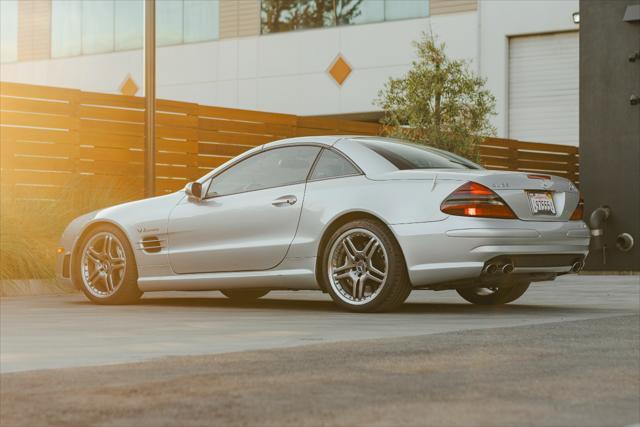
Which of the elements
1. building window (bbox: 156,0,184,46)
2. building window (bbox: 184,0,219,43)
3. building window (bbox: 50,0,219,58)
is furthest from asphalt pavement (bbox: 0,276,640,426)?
building window (bbox: 156,0,184,46)

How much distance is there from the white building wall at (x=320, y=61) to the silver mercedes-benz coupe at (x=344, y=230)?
17783 millimetres

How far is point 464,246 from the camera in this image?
9266mm

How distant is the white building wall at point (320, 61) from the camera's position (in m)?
29.6

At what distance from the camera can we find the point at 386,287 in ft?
31.2

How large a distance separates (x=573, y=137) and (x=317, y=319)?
816 inches

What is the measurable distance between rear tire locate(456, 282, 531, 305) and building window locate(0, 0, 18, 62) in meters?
30.5

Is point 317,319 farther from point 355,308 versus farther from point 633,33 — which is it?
point 633,33

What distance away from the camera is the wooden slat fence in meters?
16.6

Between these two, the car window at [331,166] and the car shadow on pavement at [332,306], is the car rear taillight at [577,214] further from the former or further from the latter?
the car window at [331,166]

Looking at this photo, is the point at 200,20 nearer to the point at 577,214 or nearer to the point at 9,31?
the point at 9,31

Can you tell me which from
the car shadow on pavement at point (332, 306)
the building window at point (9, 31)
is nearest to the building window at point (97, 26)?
the building window at point (9, 31)

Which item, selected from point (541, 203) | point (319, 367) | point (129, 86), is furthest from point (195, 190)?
point (129, 86)

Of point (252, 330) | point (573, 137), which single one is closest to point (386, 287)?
point (252, 330)

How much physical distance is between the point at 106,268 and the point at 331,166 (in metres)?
2.34
